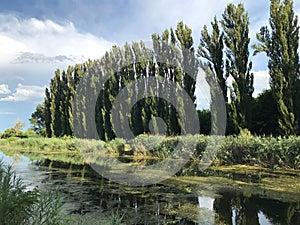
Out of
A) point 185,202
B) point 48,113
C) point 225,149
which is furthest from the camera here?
point 48,113

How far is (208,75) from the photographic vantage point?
1455 centimetres

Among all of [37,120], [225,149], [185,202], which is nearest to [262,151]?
[225,149]

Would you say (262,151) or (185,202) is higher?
(262,151)

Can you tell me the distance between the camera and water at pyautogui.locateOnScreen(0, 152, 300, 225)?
13.3 feet

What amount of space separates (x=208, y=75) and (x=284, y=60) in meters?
3.82

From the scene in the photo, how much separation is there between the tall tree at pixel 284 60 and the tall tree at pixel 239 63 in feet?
3.80

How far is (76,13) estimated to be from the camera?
39.1 feet

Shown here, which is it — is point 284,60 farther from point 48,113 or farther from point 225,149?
point 48,113

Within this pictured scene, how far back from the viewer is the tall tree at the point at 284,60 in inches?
459

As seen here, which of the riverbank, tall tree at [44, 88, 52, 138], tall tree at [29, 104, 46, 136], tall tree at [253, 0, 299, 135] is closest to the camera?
the riverbank

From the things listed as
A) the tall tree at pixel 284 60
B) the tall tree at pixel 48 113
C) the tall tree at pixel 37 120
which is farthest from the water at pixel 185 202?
the tall tree at pixel 37 120

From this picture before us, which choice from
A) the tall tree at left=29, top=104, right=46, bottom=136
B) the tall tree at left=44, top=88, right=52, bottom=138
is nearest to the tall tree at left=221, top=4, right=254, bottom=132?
the tall tree at left=44, top=88, right=52, bottom=138

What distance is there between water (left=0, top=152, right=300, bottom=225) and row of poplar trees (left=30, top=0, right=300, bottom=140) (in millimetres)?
6653

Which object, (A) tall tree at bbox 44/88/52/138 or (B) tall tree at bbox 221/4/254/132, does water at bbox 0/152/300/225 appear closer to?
(B) tall tree at bbox 221/4/254/132
